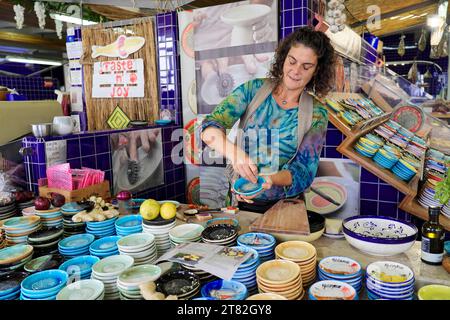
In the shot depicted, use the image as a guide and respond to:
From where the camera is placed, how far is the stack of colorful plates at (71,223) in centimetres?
187

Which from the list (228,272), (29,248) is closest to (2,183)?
(29,248)

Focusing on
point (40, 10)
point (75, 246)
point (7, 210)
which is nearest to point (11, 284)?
point (75, 246)

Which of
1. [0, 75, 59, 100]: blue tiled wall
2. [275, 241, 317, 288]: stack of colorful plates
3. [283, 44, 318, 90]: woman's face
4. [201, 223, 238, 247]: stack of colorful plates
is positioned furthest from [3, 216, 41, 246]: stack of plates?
[0, 75, 59, 100]: blue tiled wall

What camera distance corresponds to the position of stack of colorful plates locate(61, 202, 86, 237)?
73.6 inches

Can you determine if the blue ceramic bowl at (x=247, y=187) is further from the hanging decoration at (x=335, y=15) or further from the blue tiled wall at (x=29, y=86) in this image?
the blue tiled wall at (x=29, y=86)

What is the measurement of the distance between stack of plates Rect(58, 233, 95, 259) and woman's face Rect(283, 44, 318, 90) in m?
1.49

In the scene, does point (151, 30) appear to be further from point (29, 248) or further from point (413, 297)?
point (413, 297)

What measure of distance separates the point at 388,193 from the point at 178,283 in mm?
2467

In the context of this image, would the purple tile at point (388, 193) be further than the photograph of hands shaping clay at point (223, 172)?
Yes

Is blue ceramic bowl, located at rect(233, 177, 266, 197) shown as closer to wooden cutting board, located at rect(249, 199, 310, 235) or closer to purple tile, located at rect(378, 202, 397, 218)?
wooden cutting board, located at rect(249, 199, 310, 235)

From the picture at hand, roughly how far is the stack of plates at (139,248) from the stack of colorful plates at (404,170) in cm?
227

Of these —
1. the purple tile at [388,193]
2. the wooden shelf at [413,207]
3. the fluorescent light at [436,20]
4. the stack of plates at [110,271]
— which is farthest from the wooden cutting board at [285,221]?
the fluorescent light at [436,20]

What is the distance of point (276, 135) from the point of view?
2.38 m

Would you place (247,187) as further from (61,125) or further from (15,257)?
(61,125)
